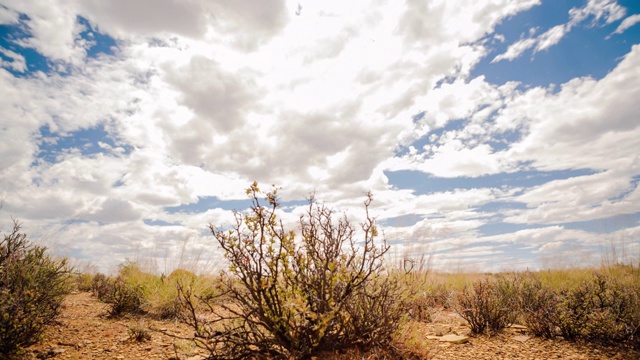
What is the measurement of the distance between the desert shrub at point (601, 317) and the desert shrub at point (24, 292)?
22.7ft

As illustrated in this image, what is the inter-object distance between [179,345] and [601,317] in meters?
5.68

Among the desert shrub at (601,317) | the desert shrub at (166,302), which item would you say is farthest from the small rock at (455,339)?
the desert shrub at (166,302)

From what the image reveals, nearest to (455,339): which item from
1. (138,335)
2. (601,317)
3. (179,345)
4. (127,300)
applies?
(601,317)

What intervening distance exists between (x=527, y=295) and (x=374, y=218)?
4776 mm

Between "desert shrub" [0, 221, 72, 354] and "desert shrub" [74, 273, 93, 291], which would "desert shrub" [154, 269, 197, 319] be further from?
"desert shrub" [74, 273, 93, 291]

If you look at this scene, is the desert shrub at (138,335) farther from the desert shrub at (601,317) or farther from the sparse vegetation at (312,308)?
the desert shrub at (601,317)

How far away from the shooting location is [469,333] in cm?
522

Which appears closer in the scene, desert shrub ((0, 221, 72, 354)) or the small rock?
desert shrub ((0, 221, 72, 354))

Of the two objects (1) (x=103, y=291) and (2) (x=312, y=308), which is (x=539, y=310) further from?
(1) (x=103, y=291)

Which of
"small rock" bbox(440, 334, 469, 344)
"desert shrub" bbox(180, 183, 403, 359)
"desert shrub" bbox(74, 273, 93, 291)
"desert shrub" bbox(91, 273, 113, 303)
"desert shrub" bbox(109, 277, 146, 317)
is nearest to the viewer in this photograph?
"desert shrub" bbox(180, 183, 403, 359)

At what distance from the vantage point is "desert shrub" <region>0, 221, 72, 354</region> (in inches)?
147

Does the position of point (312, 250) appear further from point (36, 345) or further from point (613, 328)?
point (613, 328)

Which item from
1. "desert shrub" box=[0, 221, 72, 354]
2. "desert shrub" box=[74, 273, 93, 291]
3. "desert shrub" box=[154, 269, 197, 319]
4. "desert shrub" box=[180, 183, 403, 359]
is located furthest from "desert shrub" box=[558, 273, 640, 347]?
"desert shrub" box=[74, 273, 93, 291]

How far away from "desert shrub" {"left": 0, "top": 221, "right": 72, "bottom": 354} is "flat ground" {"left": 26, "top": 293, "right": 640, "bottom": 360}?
26cm
